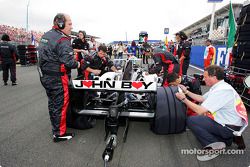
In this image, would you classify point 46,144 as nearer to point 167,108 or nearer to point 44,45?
point 44,45

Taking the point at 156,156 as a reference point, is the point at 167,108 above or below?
above

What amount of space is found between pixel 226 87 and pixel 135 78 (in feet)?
6.48

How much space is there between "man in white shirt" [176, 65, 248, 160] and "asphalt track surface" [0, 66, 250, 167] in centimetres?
26

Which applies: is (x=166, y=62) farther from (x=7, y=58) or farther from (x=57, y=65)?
(x=7, y=58)

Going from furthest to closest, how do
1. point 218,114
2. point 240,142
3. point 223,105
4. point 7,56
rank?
point 7,56 → point 240,142 → point 218,114 → point 223,105

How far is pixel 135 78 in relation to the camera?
3.96 m

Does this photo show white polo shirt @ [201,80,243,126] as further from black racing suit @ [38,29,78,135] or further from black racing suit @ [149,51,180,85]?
black racing suit @ [38,29,78,135]

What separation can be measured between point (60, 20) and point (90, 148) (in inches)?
66.6

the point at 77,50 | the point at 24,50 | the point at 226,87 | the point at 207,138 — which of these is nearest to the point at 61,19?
the point at 226,87

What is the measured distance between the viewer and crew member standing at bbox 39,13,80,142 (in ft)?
8.18

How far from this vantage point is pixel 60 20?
253 centimetres

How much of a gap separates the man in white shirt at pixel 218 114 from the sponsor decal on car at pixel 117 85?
533 mm

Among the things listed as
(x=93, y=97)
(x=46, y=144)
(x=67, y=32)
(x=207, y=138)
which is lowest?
(x=46, y=144)

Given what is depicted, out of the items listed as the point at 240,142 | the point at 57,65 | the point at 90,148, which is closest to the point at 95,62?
the point at 57,65
